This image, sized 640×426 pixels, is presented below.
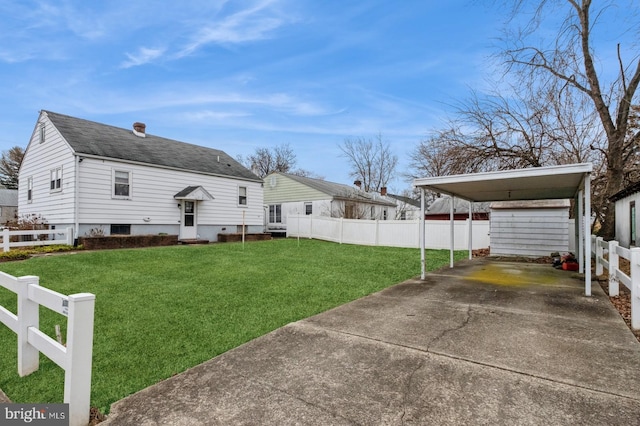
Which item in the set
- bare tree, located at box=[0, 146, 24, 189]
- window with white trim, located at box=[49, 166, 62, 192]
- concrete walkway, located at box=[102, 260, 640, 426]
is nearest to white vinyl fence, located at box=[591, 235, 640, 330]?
concrete walkway, located at box=[102, 260, 640, 426]

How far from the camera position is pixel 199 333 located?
4215mm

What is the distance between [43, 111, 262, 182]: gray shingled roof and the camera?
14523 mm

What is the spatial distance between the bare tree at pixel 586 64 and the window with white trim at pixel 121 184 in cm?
1694

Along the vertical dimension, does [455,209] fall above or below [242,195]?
below

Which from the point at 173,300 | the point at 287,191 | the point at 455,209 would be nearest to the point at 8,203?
the point at 287,191

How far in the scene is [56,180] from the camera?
48.2ft

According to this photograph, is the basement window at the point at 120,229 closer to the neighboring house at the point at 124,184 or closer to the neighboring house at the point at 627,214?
the neighboring house at the point at 124,184

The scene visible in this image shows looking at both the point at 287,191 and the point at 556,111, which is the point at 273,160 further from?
the point at 556,111

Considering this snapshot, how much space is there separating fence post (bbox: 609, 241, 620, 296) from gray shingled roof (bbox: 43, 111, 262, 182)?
658 inches

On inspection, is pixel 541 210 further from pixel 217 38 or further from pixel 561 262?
pixel 217 38

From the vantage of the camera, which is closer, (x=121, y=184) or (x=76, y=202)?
(x=76, y=202)

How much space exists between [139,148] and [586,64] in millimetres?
19448

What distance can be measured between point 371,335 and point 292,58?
14.1 m

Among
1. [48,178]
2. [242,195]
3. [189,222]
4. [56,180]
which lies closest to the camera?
[56,180]
